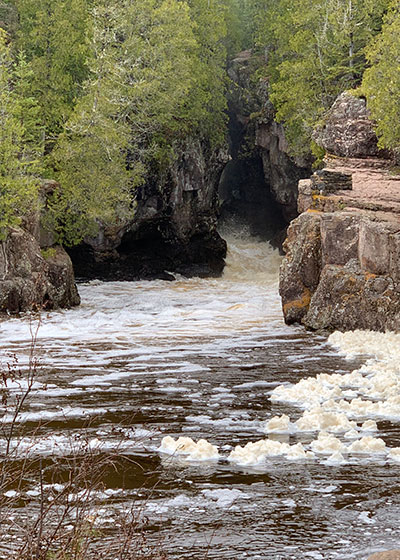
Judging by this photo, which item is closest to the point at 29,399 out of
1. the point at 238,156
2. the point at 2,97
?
the point at 2,97

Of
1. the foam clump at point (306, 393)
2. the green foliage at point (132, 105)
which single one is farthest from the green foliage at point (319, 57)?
the foam clump at point (306, 393)

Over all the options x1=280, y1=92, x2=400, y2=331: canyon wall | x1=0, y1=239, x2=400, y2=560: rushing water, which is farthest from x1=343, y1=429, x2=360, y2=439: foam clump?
x1=280, y1=92, x2=400, y2=331: canyon wall

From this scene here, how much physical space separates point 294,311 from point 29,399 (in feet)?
37.2

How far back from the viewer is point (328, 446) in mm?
9773

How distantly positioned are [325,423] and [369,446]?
50.3 inches

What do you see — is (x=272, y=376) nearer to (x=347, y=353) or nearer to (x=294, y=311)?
(x=347, y=353)

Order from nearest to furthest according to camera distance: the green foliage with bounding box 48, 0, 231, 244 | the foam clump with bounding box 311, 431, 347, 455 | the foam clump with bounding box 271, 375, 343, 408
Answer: the foam clump with bounding box 311, 431, 347, 455 → the foam clump with bounding box 271, 375, 343, 408 → the green foliage with bounding box 48, 0, 231, 244

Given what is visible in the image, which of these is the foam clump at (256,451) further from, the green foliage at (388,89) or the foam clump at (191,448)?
the green foliage at (388,89)

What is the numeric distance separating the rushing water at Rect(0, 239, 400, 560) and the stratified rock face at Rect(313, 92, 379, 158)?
672 cm

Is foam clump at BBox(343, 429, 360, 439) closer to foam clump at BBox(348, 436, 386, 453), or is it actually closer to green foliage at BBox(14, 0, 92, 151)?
foam clump at BBox(348, 436, 386, 453)

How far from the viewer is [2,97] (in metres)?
28.6

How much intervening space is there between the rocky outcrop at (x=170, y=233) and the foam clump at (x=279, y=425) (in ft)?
94.5

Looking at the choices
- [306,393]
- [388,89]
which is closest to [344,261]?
[388,89]

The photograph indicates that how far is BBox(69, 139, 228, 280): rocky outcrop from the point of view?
40.6 meters
